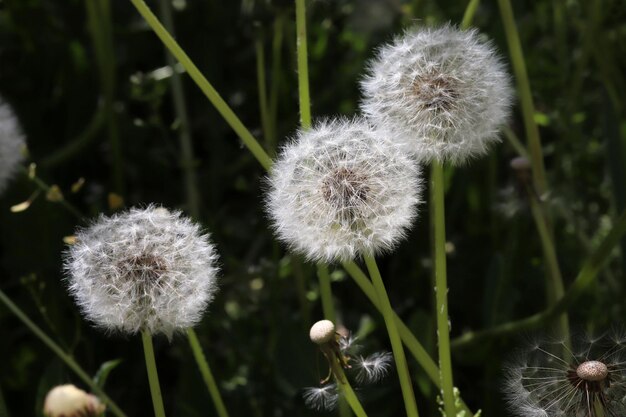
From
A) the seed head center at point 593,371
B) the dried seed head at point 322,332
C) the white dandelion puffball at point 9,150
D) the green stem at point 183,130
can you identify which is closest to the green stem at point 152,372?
the dried seed head at point 322,332

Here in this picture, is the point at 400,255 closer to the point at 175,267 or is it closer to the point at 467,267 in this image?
the point at 467,267

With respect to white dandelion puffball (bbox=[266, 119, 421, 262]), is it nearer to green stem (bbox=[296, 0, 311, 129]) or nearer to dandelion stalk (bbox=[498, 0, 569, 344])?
green stem (bbox=[296, 0, 311, 129])

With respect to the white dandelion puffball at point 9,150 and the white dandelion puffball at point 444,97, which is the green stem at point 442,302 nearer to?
the white dandelion puffball at point 444,97

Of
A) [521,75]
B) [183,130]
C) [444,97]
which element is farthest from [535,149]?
[183,130]

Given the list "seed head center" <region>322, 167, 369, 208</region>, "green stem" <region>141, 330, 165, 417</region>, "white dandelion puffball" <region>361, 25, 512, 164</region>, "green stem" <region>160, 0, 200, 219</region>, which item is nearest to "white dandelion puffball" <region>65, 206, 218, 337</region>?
"green stem" <region>141, 330, 165, 417</region>

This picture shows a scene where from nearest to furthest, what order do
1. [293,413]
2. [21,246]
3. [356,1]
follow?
1. [293,413]
2. [21,246]
3. [356,1]

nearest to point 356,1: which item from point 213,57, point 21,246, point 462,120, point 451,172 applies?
point 213,57

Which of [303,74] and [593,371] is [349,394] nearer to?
[593,371]
